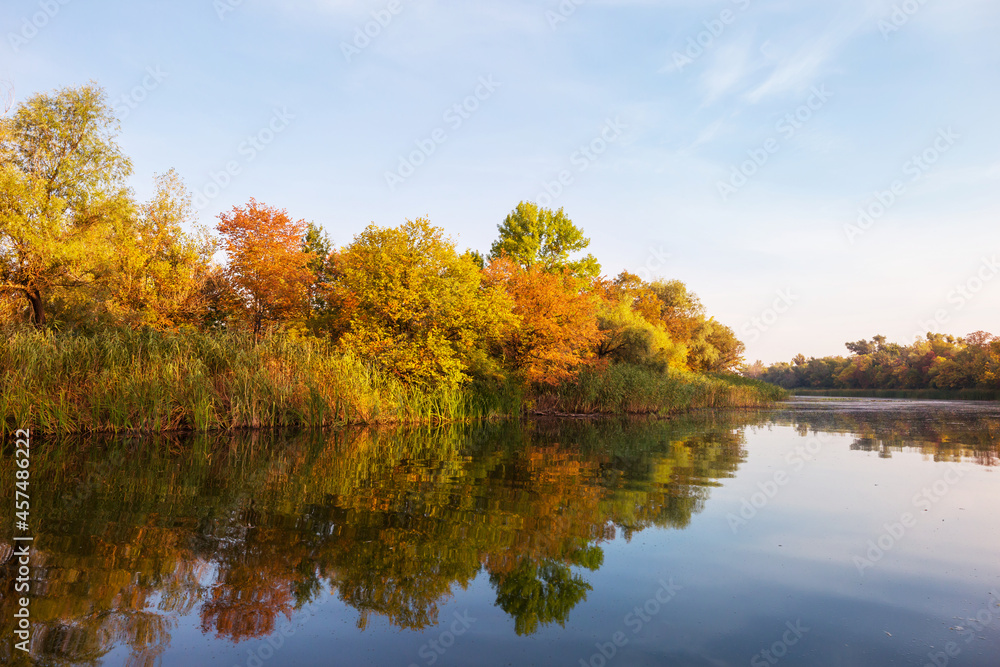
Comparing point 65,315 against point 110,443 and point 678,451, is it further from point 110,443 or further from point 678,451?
point 678,451

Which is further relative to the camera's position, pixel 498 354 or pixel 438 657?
pixel 498 354

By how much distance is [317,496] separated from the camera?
24.3ft

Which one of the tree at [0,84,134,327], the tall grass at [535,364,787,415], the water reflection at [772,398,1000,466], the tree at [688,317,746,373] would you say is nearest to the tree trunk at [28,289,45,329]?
the tree at [0,84,134,327]

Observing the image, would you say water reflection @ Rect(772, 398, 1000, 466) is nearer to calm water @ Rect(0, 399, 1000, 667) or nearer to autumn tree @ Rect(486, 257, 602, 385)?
calm water @ Rect(0, 399, 1000, 667)

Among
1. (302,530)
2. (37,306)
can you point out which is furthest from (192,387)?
(37,306)

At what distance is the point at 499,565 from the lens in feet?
16.0

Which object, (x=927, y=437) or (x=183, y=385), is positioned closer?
(x=183, y=385)

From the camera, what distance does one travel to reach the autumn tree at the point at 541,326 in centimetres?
2448

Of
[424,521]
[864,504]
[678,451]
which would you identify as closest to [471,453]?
[678,451]

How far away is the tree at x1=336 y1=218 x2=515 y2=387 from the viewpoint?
781 inches

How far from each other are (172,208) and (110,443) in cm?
2211

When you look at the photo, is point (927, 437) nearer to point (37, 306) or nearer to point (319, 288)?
point (319, 288)

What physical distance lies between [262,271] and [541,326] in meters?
16.0

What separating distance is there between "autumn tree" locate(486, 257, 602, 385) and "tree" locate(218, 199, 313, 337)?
12.1 metres
